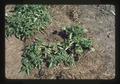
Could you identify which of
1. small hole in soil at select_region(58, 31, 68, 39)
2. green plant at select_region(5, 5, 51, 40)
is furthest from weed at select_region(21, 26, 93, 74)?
green plant at select_region(5, 5, 51, 40)

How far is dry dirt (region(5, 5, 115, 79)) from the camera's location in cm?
280

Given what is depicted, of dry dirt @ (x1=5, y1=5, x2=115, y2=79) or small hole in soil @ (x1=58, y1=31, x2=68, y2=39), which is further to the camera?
small hole in soil @ (x1=58, y1=31, x2=68, y2=39)

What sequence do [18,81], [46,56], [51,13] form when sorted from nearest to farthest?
[18,81] < [46,56] < [51,13]

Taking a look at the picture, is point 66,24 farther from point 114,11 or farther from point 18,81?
point 18,81

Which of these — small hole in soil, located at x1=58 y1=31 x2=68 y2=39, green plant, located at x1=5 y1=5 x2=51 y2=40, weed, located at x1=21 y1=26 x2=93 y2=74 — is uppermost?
green plant, located at x1=5 y1=5 x2=51 y2=40

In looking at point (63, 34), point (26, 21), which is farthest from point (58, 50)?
point (26, 21)

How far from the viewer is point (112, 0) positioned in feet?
8.87

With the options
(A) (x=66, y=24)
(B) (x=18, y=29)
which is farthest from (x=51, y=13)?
(B) (x=18, y=29)

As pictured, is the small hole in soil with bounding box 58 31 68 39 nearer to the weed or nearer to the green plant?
the weed

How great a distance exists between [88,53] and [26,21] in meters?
0.66

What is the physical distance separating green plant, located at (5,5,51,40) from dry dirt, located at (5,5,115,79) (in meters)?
0.06

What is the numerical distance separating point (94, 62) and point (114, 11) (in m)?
0.51

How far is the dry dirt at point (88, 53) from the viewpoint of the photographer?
2803 mm

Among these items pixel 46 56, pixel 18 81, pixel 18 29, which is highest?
pixel 18 29
